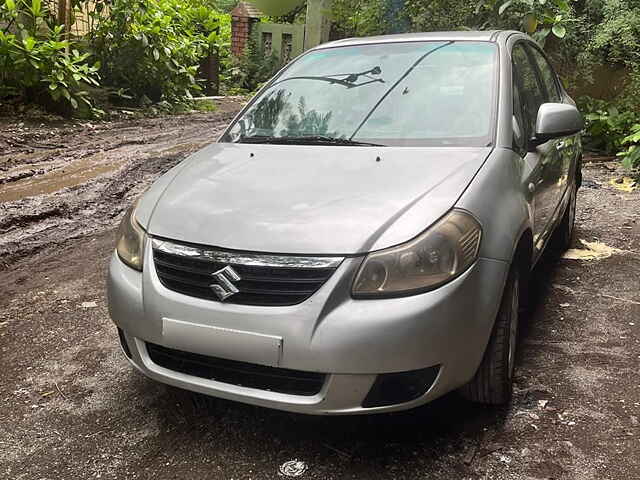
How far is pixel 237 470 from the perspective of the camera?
7.63 ft

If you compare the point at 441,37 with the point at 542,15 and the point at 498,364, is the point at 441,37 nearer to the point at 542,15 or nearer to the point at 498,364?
the point at 498,364

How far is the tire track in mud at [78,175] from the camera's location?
535cm

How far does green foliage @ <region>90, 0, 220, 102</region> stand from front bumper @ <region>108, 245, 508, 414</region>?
10419 millimetres

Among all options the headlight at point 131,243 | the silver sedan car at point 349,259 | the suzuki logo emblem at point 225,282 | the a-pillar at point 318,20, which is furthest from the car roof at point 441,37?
the a-pillar at point 318,20

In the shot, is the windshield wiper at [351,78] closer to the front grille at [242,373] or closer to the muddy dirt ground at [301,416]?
the muddy dirt ground at [301,416]

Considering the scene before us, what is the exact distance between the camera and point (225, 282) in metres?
2.22

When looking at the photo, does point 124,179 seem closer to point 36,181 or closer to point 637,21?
point 36,181

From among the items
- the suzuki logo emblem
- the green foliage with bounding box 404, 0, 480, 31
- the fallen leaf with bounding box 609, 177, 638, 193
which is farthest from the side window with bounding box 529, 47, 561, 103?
the green foliage with bounding box 404, 0, 480, 31

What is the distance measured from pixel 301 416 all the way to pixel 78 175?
17.2 feet

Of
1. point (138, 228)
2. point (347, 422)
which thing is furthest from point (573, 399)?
point (138, 228)

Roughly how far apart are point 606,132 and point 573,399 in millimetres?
6527

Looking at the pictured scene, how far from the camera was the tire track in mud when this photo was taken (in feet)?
17.5

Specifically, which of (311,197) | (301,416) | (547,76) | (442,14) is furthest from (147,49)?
(301,416)

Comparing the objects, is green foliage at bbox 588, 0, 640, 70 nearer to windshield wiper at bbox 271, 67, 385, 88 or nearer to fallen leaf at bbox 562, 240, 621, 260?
fallen leaf at bbox 562, 240, 621, 260
